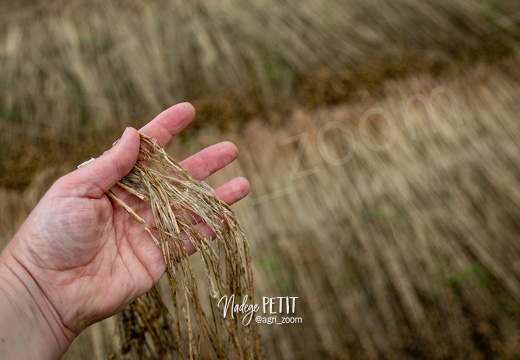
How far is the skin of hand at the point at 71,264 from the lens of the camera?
1.49m

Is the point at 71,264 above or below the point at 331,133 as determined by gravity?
above

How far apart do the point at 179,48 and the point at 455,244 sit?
5.71ft

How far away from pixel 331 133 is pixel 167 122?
100cm

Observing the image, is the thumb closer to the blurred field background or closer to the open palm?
the open palm

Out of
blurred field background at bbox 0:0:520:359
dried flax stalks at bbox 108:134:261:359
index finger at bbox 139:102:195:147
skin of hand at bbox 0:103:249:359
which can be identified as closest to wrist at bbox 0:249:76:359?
skin of hand at bbox 0:103:249:359

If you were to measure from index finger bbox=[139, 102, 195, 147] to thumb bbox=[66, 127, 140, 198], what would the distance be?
→ 13cm

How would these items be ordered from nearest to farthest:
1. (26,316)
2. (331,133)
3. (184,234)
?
1. (26,316)
2. (184,234)
3. (331,133)

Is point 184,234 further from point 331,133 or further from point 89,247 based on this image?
point 331,133

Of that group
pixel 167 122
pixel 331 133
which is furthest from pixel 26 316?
pixel 331 133

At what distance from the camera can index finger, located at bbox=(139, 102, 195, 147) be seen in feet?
5.74

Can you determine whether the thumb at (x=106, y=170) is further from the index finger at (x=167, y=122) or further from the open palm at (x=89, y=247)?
→ the index finger at (x=167, y=122)

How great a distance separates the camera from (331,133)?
2.51 meters

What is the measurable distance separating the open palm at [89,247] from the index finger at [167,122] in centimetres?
15

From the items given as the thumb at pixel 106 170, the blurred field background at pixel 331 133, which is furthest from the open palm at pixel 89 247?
the blurred field background at pixel 331 133
